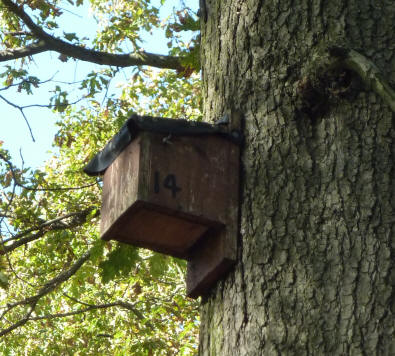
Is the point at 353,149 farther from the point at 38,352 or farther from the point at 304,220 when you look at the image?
the point at 38,352

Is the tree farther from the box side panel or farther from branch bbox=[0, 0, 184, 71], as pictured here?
branch bbox=[0, 0, 184, 71]

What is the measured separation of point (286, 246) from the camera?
1.64m

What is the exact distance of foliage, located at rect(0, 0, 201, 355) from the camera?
5.21 metres

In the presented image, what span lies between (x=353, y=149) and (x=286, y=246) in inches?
11.8

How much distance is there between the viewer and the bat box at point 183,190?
71.2 inches

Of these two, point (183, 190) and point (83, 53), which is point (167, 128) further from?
point (83, 53)

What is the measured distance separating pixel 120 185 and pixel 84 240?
14.9 ft

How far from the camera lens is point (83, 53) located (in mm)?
4230

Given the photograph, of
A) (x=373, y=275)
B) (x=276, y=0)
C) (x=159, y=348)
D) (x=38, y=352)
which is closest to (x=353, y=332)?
(x=373, y=275)

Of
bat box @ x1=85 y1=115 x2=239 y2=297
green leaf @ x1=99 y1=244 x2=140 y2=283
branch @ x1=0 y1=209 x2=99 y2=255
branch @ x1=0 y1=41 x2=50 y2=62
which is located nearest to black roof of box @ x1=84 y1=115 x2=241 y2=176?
bat box @ x1=85 y1=115 x2=239 y2=297

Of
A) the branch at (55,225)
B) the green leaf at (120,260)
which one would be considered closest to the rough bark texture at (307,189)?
the green leaf at (120,260)

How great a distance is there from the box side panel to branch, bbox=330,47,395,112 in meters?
0.59

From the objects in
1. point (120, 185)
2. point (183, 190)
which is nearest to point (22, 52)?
point (120, 185)

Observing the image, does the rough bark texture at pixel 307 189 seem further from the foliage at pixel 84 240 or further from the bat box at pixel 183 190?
the foliage at pixel 84 240
